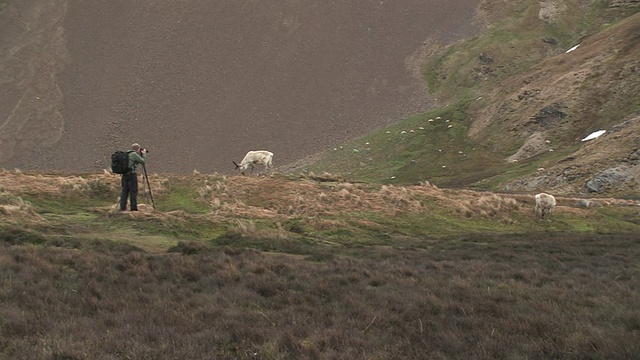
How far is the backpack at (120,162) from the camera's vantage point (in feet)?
66.6

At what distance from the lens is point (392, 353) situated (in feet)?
26.3

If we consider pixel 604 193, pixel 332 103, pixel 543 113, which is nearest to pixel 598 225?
pixel 604 193

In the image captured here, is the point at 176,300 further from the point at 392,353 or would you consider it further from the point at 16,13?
the point at 16,13

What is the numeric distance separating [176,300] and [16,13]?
11434 centimetres

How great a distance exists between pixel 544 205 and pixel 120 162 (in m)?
24.6

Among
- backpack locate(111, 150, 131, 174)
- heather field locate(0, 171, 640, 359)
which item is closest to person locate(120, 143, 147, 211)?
backpack locate(111, 150, 131, 174)

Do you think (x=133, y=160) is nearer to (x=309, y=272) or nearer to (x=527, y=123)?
(x=309, y=272)

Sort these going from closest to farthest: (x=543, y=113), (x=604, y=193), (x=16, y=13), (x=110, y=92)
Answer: (x=604, y=193) → (x=543, y=113) → (x=110, y=92) → (x=16, y=13)

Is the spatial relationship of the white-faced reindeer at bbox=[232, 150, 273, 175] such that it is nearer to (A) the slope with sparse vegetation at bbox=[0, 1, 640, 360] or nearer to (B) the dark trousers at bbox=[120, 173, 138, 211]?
(A) the slope with sparse vegetation at bbox=[0, 1, 640, 360]

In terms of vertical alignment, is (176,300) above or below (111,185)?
below

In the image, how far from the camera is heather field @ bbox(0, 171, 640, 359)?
8.25m

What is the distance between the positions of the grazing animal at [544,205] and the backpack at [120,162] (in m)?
24.0

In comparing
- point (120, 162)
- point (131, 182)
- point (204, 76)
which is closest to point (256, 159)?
point (131, 182)

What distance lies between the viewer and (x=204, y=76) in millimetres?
96188
